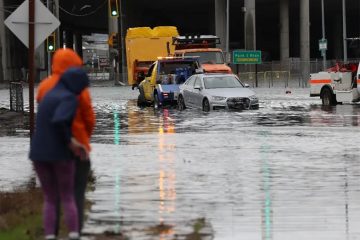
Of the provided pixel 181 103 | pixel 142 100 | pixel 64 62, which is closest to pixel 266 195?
pixel 64 62

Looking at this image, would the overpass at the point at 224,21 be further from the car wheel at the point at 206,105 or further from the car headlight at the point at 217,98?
the car headlight at the point at 217,98

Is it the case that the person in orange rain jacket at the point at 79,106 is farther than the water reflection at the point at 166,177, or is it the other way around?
the water reflection at the point at 166,177

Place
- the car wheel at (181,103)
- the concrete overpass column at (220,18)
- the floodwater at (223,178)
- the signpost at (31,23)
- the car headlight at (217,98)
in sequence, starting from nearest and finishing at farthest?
the floodwater at (223,178)
the signpost at (31,23)
the car headlight at (217,98)
the car wheel at (181,103)
the concrete overpass column at (220,18)

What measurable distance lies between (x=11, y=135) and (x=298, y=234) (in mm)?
14034

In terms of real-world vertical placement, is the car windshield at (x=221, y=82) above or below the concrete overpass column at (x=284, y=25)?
below

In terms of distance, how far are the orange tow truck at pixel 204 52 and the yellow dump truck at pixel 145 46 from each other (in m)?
2.58

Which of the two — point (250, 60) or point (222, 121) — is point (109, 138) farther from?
point (250, 60)

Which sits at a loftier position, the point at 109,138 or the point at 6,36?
the point at 6,36

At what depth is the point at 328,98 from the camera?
→ 3444 centimetres

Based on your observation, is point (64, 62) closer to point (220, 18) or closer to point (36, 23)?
point (36, 23)

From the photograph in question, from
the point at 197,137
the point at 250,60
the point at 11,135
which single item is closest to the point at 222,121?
the point at 197,137

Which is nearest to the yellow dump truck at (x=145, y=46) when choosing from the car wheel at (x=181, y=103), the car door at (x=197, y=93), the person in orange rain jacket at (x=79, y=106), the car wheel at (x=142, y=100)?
A: the car wheel at (x=142, y=100)

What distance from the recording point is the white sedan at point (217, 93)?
30.3 m

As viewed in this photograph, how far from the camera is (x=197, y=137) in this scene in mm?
20312
